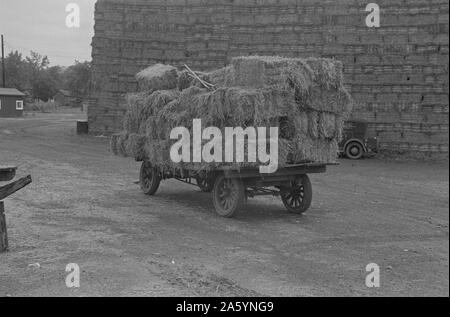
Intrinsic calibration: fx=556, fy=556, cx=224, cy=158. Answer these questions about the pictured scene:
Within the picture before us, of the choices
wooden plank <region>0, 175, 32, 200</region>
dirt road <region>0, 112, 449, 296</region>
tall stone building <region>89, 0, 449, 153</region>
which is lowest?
dirt road <region>0, 112, 449, 296</region>

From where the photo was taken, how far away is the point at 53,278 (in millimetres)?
6180

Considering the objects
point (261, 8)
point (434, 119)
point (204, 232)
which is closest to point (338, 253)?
point (204, 232)

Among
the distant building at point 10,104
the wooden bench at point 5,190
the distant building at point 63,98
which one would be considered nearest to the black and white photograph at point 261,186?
the wooden bench at point 5,190

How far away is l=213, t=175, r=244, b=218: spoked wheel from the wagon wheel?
473 inches

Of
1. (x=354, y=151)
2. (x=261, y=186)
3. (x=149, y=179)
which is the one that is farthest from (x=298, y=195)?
(x=354, y=151)

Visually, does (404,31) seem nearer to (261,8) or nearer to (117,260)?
(261,8)

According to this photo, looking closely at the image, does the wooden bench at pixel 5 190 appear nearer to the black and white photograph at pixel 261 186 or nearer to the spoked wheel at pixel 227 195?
the black and white photograph at pixel 261 186

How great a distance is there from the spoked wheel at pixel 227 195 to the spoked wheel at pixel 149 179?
245 cm

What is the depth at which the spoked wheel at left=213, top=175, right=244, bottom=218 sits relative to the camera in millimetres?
9711

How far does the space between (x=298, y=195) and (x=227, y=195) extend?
55.2 inches

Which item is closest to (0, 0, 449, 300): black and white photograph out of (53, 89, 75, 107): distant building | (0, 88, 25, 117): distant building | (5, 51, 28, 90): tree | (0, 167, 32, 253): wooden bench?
(0, 167, 32, 253): wooden bench

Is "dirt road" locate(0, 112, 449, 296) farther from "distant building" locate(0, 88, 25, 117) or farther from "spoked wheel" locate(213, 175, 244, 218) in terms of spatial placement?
"distant building" locate(0, 88, 25, 117)

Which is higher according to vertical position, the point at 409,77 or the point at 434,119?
the point at 409,77

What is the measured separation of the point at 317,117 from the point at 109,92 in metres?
16.6
